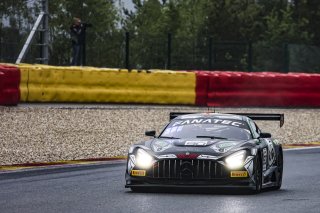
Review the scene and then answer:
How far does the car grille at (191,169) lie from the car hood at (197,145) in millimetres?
136

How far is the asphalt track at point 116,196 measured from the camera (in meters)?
13.5

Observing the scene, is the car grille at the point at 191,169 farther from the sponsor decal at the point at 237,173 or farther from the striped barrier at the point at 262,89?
the striped barrier at the point at 262,89

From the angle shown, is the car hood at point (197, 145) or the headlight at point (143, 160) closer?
the car hood at point (197, 145)

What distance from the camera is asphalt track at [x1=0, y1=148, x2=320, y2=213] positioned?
1348 centimetres

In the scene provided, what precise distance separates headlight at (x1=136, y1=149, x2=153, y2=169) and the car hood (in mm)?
114

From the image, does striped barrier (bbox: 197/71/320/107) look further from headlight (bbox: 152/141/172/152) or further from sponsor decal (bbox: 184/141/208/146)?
sponsor decal (bbox: 184/141/208/146)

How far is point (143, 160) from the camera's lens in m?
15.3

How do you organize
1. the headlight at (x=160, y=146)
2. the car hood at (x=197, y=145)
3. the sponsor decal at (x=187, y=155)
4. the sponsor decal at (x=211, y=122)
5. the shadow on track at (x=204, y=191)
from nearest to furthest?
the sponsor decal at (x=187, y=155)
the car hood at (x=197, y=145)
the headlight at (x=160, y=146)
the shadow on track at (x=204, y=191)
the sponsor decal at (x=211, y=122)

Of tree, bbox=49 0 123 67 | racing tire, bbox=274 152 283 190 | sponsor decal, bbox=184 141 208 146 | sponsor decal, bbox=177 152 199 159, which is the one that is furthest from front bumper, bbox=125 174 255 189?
tree, bbox=49 0 123 67

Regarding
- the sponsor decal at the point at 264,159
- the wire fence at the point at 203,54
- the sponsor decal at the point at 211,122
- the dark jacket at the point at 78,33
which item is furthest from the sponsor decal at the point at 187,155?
the wire fence at the point at 203,54

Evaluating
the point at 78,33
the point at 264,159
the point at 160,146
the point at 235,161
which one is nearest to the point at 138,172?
the point at 160,146

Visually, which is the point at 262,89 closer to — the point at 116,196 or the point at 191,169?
the point at 191,169

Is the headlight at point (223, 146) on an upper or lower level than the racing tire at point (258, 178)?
upper

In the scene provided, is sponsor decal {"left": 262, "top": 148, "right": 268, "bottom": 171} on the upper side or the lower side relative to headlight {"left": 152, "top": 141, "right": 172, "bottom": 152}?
lower
